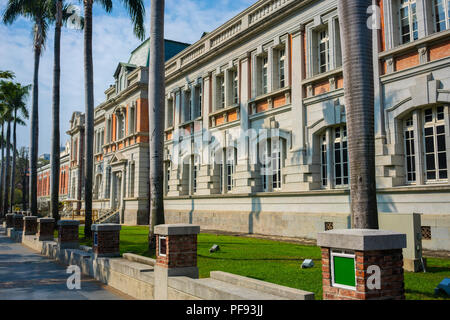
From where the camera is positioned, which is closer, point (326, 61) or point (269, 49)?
point (326, 61)

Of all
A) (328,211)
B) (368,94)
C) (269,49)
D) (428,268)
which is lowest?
(428,268)

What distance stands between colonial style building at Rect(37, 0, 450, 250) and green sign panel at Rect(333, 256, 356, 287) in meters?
6.75

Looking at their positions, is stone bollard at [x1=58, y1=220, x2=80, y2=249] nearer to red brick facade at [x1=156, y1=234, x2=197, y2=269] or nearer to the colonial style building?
red brick facade at [x1=156, y1=234, x2=197, y2=269]

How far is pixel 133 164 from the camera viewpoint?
106ft

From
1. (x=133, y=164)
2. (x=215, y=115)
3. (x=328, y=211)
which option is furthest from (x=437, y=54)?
(x=133, y=164)

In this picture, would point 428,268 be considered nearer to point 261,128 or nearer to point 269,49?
point 261,128

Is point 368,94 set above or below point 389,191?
above

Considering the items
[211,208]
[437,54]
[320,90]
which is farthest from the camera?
[211,208]

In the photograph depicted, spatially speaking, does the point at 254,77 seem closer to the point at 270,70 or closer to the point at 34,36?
the point at 270,70

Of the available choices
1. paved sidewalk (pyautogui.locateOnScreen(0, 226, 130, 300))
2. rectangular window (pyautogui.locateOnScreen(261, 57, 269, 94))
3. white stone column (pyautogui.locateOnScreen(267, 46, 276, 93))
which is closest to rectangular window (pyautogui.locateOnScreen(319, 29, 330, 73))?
white stone column (pyautogui.locateOnScreen(267, 46, 276, 93))

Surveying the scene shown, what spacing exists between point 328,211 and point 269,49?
28.2 feet

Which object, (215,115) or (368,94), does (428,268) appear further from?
(215,115)
